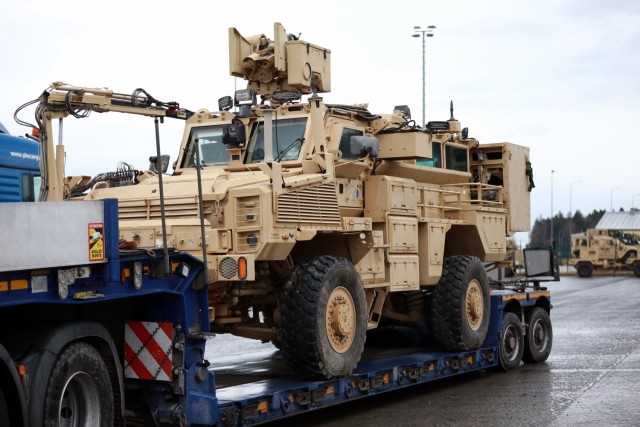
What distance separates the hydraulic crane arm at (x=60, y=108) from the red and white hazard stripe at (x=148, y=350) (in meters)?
2.01

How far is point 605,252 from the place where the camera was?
54.5 meters

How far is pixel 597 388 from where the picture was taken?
13.0 meters

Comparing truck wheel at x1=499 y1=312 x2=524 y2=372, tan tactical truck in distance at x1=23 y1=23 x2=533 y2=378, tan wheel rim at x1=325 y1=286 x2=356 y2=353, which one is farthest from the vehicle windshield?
truck wheel at x1=499 y1=312 x2=524 y2=372

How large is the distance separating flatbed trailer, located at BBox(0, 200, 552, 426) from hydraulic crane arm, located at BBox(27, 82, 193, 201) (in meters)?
2.02

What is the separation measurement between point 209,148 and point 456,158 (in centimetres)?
437

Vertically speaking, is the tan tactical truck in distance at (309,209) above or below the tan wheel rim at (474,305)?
above

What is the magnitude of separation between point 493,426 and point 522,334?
17.3 feet

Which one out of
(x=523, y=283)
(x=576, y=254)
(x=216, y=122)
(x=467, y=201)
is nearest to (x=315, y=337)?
A: (x=216, y=122)

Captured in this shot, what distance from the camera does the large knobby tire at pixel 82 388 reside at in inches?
300

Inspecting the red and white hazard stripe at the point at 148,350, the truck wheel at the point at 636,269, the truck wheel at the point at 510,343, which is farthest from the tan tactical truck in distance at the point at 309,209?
the truck wheel at the point at 636,269

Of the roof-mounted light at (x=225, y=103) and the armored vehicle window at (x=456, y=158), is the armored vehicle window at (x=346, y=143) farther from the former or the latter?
the armored vehicle window at (x=456, y=158)

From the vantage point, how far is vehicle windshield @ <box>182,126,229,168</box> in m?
12.6

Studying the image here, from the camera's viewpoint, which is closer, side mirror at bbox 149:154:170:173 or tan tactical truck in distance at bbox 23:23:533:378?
tan tactical truck in distance at bbox 23:23:533:378

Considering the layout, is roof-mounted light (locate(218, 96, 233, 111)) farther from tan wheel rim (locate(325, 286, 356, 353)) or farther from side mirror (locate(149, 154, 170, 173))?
tan wheel rim (locate(325, 286, 356, 353))
